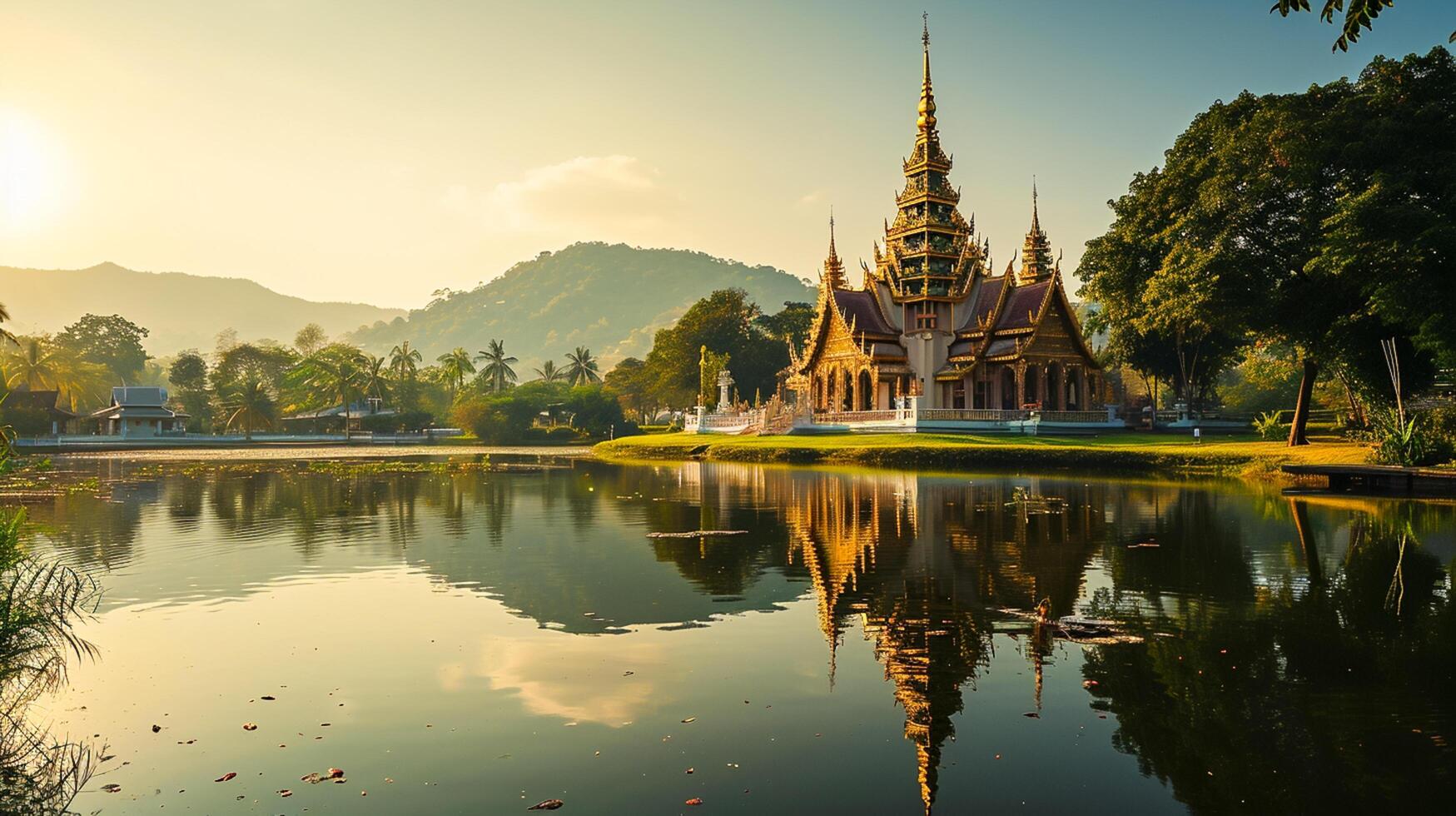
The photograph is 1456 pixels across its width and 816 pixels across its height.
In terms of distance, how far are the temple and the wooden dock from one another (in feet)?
80.1

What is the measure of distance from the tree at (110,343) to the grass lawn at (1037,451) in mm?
105999

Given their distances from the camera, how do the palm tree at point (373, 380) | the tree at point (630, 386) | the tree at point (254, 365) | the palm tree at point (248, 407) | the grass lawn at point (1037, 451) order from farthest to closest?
the tree at point (254, 365) < the tree at point (630, 386) < the palm tree at point (373, 380) < the palm tree at point (248, 407) < the grass lawn at point (1037, 451)

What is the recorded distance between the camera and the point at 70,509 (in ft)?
80.0

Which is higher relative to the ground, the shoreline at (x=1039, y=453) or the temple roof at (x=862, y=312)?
the temple roof at (x=862, y=312)

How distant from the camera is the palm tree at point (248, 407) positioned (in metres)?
90.5

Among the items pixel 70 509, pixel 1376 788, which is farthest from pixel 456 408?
pixel 1376 788

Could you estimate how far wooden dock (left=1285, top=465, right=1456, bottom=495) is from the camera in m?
24.6

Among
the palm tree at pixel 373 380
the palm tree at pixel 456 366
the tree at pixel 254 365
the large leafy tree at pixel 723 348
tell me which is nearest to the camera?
the large leafy tree at pixel 723 348

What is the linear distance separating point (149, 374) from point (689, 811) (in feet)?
610

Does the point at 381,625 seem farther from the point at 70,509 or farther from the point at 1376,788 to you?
the point at 70,509

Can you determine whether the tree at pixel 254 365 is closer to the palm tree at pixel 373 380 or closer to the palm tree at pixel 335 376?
the palm tree at pixel 335 376

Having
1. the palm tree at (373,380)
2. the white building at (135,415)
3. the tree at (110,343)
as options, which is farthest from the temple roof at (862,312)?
the tree at (110,343)

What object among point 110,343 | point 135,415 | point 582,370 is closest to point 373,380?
point 135,415

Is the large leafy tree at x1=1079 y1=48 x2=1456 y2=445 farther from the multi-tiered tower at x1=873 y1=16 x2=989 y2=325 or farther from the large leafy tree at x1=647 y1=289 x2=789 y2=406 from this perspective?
the large leafy tree at x1=647 y1=289 x2=789 y2=406
